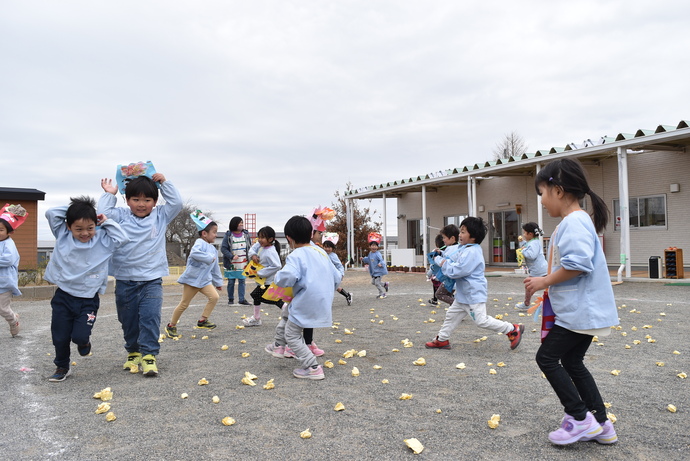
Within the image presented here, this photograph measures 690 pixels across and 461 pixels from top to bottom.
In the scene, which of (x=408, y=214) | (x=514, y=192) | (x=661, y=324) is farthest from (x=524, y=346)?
(x=408, y=214)

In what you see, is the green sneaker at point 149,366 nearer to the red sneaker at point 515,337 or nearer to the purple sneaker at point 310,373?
the purple sneaker at point 310,373

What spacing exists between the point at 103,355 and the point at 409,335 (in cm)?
373

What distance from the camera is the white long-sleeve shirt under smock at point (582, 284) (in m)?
2.94

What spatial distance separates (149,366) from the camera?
4750 millimetres

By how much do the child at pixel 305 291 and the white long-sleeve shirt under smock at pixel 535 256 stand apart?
5.35 m

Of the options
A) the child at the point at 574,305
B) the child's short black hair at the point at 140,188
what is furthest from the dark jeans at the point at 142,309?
the child at the point at 574,305

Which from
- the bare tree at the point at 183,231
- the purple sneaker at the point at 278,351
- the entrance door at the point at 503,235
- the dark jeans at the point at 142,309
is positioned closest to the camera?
the dark jeans at the point at 142,309

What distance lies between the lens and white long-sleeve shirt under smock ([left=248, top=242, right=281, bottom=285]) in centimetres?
720

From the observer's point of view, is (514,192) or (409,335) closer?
(409,335)

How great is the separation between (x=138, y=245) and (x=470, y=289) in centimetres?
353

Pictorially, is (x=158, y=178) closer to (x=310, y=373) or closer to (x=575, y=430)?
(x=310, y=373)

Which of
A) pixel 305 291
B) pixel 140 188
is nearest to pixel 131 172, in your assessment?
pixel 140 188

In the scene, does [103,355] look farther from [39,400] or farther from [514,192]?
[514,192]

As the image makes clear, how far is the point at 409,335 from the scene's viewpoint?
22.7 feet
